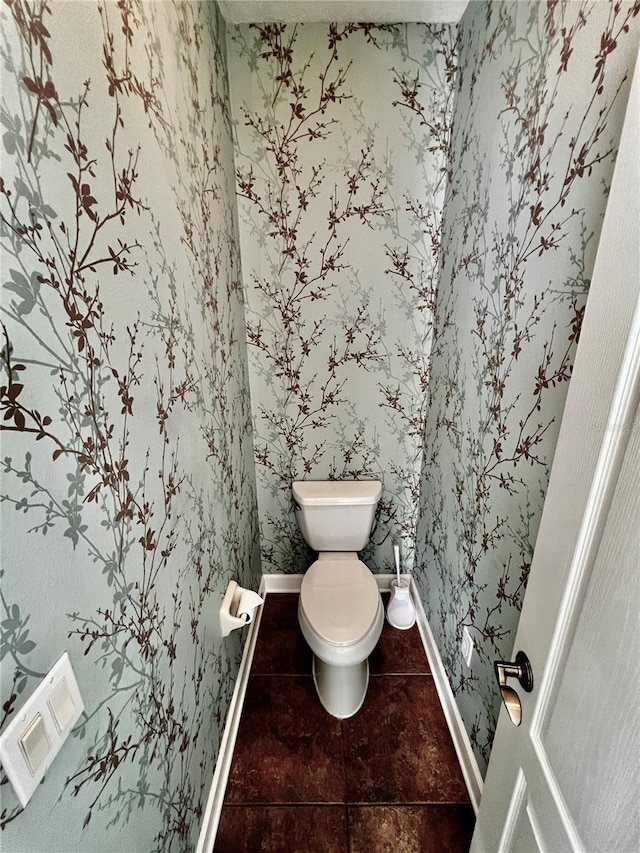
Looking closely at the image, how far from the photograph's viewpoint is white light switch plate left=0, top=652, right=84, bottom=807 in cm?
45

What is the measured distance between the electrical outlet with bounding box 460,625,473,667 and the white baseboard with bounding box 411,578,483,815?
0.87 feet

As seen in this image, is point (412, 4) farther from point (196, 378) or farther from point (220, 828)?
point (220, 828)

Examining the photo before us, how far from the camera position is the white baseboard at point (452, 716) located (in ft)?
4.28

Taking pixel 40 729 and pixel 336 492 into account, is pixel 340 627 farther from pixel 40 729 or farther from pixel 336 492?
pixel 40 729

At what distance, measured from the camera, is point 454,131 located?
1420 mm

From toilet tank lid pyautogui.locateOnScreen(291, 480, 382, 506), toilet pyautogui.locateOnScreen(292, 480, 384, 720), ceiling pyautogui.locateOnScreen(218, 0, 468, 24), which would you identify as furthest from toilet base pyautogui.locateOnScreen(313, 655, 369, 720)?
ceiling pyautogui.locateOnScreen(218, 0, 468, 24)

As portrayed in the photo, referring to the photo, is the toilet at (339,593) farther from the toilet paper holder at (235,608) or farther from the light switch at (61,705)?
the light switch at (61,705)

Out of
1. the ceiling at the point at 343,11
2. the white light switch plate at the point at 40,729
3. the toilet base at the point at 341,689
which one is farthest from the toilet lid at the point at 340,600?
the ceiling at the point at 343,11

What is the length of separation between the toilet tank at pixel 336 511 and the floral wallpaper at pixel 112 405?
2.04ft

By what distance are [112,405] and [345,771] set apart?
1460mm

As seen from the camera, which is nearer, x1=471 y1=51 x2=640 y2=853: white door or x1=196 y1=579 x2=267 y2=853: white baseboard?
x1=471 y1=51 x2=640 y2=853: white door

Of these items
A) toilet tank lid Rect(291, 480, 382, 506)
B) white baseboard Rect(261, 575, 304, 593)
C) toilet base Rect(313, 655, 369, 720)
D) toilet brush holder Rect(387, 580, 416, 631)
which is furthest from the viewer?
white baseboard Rect(261, 575, 304, 593)

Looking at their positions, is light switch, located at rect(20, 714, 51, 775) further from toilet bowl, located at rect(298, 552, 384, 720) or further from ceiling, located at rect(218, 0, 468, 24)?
ceiling, located at rect(218, 0, 468, 24)

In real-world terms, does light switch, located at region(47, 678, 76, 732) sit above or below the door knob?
above
